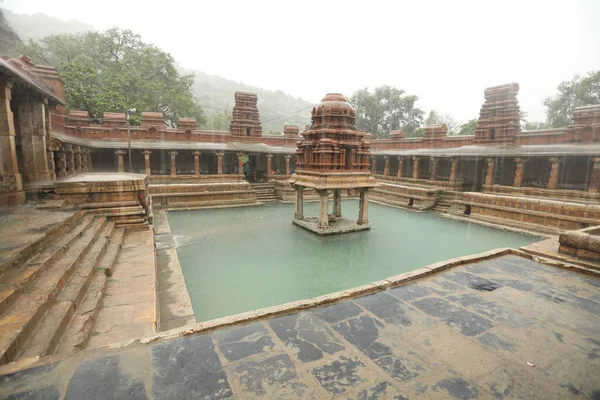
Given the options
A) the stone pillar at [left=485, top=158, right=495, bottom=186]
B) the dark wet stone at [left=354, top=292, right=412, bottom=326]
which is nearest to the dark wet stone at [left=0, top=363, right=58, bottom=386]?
the dark wet stone at [left=354, top=292, right=412, bottom=326]

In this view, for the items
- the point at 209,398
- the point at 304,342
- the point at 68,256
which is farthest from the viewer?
the point at 68,256

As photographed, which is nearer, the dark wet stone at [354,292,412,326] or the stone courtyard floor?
the stone courtyard floor

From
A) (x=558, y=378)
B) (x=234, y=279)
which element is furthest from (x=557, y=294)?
(x=234, y=279)

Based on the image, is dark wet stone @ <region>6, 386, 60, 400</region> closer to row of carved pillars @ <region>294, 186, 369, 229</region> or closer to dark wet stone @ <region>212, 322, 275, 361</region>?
dark wet stone @ <region>212, 322, 275, 361</region>

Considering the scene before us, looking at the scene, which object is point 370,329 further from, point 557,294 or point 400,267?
point 400,267

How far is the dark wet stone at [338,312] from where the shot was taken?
3.26 metres

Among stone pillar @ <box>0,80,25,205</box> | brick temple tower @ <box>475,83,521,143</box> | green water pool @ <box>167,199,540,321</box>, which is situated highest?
brick temple tower @ <box>475,83,521,143</box>

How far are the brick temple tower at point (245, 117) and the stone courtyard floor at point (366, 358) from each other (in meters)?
21.2

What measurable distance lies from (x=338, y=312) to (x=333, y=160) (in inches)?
340

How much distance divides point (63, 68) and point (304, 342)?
31.6 metres

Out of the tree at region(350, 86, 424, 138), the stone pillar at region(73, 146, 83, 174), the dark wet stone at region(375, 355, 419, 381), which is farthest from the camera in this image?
the tree at region(350, 86, 424, 138)

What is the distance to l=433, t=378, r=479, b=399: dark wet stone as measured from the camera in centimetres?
224

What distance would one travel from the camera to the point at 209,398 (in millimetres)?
2119

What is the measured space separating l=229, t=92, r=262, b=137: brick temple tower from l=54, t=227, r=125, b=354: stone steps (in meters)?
18.1
